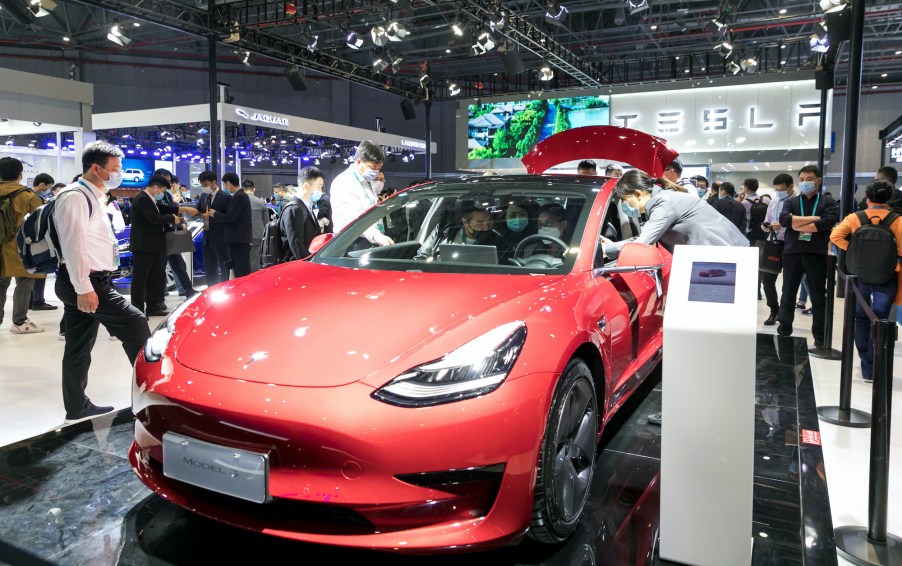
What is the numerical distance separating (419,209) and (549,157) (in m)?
2.66

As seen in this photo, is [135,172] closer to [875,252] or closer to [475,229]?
[475,229]

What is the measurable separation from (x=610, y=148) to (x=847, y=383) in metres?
2.48

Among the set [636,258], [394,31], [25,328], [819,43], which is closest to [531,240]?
[636,258]

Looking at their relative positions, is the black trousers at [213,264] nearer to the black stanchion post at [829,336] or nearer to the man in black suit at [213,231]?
the man in black suit at [213,231]

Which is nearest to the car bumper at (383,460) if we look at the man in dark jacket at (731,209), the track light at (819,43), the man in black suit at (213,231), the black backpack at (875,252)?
the black backpack at (875,252)

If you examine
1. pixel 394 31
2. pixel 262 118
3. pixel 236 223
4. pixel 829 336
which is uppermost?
pixel 394 31

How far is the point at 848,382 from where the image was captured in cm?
370

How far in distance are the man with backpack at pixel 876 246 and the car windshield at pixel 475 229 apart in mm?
2381

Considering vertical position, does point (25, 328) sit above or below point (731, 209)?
below

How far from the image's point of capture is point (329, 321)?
2.07 m

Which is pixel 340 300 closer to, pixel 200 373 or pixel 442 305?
pixel 442 305

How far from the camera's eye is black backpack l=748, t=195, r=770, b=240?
A: 797 cm

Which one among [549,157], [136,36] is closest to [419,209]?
[549,157]

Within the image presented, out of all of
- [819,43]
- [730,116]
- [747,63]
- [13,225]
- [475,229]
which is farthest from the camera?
[730,116]
